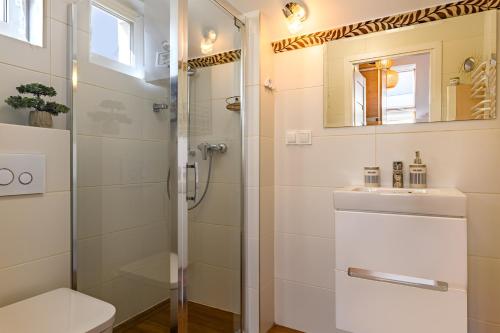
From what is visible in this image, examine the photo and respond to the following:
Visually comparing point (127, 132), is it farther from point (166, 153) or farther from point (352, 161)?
point (352, 161)

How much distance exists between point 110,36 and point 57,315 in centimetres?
130

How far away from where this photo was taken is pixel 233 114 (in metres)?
1.81

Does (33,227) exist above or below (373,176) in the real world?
below

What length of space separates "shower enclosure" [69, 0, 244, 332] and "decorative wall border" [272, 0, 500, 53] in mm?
585

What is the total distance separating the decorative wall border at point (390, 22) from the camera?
1.49 m

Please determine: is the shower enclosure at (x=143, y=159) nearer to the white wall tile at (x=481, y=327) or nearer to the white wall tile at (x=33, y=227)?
the white wall tile at (x=33, y=227)

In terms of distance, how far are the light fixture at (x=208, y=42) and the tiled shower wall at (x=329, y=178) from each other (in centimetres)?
53

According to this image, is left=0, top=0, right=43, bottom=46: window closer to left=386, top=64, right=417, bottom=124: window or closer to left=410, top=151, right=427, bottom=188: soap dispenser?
left=386, top=64, right=417, bottom=124: window

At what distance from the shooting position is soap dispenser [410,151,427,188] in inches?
61.2

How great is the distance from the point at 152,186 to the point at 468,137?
66.6 inches

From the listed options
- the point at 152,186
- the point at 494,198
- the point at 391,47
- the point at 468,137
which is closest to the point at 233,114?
the point at 152,186

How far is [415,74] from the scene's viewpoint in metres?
1.62

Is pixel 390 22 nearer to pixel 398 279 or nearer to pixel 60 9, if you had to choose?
pixel 398 279

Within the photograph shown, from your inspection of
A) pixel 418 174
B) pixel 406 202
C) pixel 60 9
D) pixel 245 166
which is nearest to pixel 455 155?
pixel 418 174
